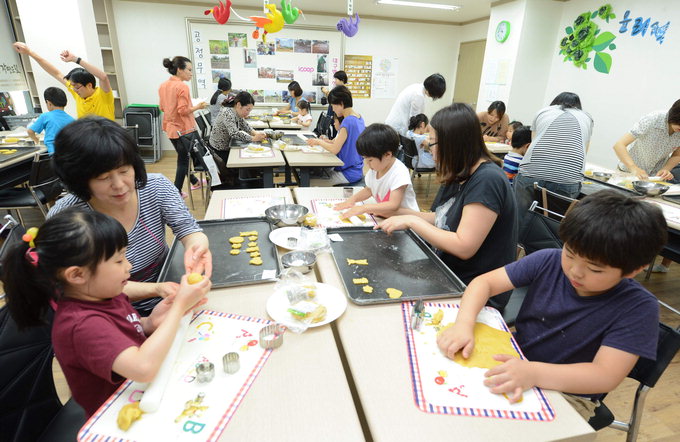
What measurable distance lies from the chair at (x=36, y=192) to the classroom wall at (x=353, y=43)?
367 centimetres

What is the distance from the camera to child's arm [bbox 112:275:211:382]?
730 millimetres

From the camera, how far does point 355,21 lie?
465 centimetres

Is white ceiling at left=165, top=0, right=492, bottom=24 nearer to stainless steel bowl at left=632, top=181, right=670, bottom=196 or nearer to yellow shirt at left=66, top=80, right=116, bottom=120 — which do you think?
yellow shirt at left=66, top=80, right=116, bottom=120

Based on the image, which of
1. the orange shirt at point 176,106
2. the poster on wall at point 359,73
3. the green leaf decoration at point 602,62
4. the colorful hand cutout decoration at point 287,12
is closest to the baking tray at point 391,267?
the colorful hand cutout decoration at point 287,12

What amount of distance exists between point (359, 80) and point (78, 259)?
6.93 m

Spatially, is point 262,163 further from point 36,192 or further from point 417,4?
point 417,4

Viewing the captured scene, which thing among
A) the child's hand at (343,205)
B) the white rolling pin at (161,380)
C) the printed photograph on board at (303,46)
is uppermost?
the printed photograph on board at (303,46)

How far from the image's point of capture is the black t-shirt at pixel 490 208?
1.23 metres

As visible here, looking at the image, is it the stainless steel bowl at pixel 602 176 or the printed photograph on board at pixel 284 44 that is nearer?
the stainless steel bowl at pixel 602 176

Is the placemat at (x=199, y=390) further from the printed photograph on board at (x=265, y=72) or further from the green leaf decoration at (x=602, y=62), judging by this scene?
the printed photograph on board at (x=265, y=72)

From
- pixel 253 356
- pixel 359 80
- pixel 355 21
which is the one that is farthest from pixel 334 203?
pixel 359 80

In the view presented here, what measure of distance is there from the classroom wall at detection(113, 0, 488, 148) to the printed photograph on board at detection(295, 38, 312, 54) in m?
0.31

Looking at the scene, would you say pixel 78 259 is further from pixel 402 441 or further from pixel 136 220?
pixel 402 441

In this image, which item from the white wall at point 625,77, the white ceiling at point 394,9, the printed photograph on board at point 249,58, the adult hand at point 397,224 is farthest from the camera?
Answer: the printed photograph on board at point 249,58
